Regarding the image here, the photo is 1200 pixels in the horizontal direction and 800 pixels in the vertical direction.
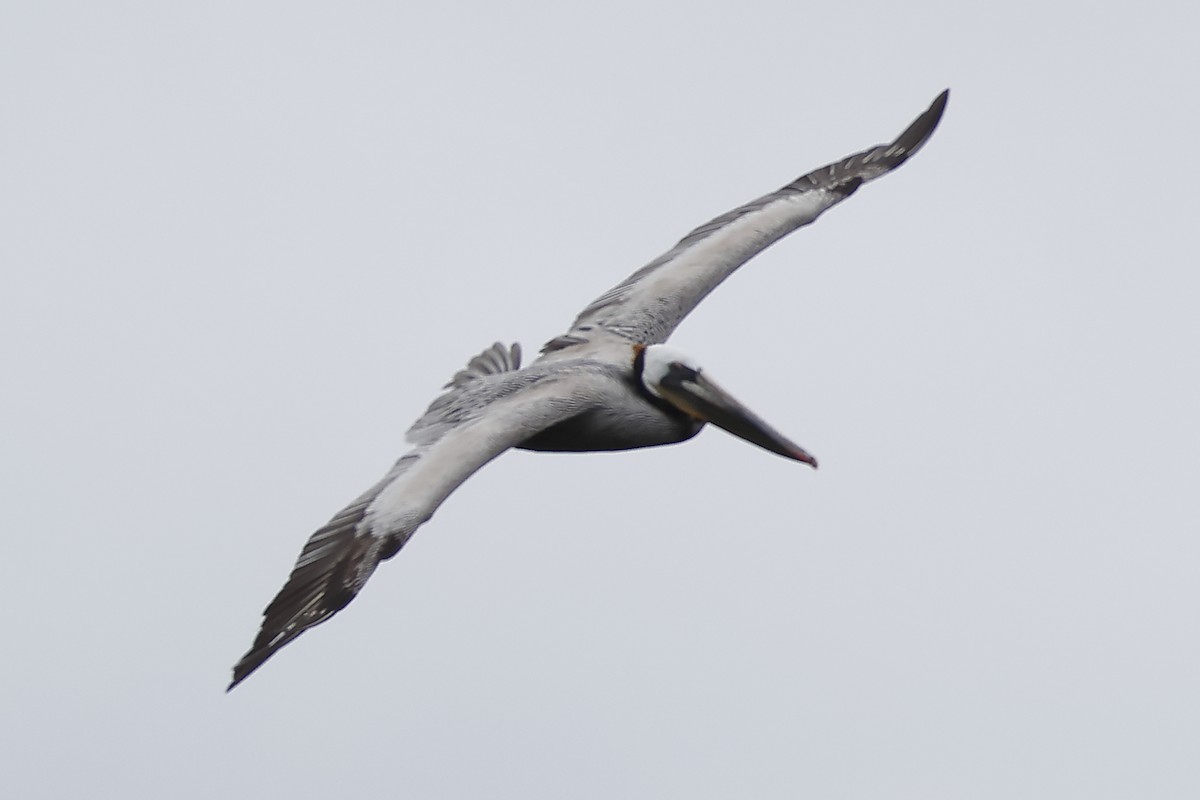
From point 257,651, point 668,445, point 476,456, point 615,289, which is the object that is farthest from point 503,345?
point 257,651

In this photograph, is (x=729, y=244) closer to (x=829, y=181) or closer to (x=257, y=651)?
(x=829, y=181)

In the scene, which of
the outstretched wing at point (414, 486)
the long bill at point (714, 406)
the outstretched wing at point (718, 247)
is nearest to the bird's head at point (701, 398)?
the long bill at point (714, 406)

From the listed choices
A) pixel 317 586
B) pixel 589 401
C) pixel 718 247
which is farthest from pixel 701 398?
pixel 317 586

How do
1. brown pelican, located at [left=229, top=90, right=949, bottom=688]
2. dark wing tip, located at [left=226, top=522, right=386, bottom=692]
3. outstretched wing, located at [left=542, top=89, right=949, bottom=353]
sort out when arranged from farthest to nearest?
1. outstretched wing, located at [left=542, top=89, right=949, bottom=353]
2. brown pelican, located at [left=229, top=90, right=949, bottom=688]
3. dark wing tip, located at [left=226, top=522, right=386, bottom=692]

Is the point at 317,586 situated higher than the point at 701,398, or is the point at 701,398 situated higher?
the point at 701,398

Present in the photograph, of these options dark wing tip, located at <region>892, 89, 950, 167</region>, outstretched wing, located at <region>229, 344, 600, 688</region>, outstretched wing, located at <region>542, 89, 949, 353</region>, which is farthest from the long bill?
dark wing tip, located at <region>892, 89, 950, 167</region>

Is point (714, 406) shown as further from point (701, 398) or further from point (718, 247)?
point (718, 247)

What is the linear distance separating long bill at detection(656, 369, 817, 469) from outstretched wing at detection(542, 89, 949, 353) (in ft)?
3.83

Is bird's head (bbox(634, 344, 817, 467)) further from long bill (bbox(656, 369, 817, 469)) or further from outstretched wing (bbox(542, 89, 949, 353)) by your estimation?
outstretched wing (bbox(542, 89, 949, 353))

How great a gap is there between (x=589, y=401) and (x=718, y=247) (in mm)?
3159

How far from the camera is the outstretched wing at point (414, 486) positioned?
11383 millimetres

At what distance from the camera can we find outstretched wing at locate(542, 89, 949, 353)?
15438 millimetres

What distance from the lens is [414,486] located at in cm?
1221

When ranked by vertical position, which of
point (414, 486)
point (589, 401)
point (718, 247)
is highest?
point (718, 247)
